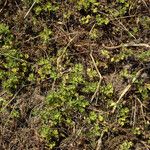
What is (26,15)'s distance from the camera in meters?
4.90

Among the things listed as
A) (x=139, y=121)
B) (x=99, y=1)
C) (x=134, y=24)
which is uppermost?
(x=99, y=1)

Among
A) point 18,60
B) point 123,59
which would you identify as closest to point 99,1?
point 123,59

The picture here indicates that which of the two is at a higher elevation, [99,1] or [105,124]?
[99,1]

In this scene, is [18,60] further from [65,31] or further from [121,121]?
[121,121]

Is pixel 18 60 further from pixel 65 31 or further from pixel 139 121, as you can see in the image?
pixel 139 121

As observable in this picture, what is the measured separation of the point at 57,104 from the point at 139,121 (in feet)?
2.93

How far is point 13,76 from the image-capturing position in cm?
475

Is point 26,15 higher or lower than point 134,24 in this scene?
higher

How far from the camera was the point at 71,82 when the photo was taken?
185 inches

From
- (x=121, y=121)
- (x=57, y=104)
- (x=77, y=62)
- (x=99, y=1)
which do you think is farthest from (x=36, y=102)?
(x=99, y=1)

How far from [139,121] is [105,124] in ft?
1.21

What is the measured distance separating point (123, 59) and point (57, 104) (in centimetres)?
Answer: 88

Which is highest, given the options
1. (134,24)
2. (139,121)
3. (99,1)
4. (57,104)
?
(99,1)

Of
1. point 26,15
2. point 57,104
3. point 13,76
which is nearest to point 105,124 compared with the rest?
point 57,104
